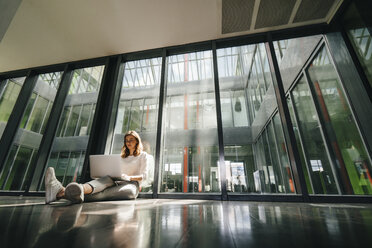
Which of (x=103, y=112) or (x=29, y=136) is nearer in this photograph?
(x=103, y=112)

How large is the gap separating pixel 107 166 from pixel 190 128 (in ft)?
5.29

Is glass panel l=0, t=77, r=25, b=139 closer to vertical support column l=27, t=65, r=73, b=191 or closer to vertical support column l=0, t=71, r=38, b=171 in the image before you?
vertical support column l=0, t=71, r=38, b=171

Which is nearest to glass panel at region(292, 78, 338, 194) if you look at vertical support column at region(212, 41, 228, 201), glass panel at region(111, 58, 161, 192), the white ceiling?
the white ceiling

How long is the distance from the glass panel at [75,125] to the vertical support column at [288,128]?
3.66 m

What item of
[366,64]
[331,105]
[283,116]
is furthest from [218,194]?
[366,64]

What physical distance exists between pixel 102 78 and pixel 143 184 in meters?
2.55

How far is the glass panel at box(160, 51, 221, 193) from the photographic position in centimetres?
288

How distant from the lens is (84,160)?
309 centimetres

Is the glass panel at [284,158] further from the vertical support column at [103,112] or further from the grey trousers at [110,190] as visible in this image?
the vertical support column at [103,112]

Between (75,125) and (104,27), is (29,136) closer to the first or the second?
(75,125)

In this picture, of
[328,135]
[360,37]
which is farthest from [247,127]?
[360,37]

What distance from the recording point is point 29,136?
3924 mm

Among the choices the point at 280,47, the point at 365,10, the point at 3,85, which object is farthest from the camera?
the point at 3,85

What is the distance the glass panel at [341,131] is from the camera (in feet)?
7.76
